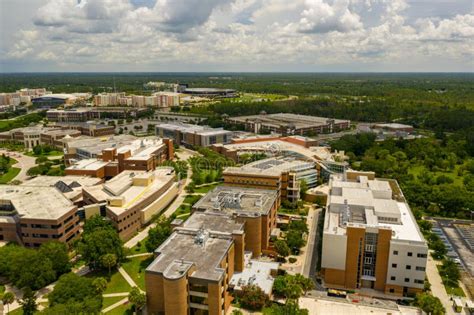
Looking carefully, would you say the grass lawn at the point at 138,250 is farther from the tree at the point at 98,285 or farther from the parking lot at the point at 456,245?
the parking lot at the point at 456,245

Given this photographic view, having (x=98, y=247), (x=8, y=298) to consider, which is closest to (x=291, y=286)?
(x=98, y=247)

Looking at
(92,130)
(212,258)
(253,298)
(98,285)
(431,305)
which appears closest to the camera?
(431,305)

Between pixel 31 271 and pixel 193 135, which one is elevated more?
pixel 193 135

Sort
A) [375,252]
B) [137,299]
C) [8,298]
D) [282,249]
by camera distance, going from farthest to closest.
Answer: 1. [282,249]
2. [375,252]
3. [8,298]
4. [137,299]

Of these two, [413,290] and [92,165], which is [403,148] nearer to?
[413,290]

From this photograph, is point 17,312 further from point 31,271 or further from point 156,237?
point 156,237

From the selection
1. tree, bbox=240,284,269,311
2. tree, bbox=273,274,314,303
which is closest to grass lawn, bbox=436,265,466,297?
tree, bbox=273,274,314,303

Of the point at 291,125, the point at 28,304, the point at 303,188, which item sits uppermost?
the point at 291,125

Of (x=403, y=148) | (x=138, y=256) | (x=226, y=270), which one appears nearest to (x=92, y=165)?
(x=138, y=256)
